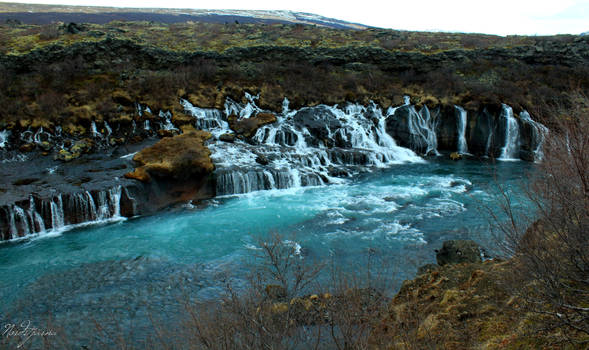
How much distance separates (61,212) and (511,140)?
2605cm

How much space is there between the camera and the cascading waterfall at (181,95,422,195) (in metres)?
19.3

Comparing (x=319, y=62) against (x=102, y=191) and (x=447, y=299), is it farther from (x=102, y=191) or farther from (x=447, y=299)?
(x=447, y=299)

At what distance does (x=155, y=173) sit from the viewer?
1720 cm

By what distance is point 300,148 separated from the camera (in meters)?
23.6

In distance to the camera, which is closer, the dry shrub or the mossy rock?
the dry shrub

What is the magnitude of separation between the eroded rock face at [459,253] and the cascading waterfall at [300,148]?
1026cm

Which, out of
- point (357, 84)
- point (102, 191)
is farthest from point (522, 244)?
point (357, 84)

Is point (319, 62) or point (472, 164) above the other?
point (319, 62)

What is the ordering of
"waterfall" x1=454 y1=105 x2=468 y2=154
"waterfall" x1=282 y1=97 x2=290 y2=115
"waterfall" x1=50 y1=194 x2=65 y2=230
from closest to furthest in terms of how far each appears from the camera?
1. "waterfall" x1=50 y1=194 x2=65 y2=230
2. "waterfall" x1=454 y1=105 x2=468 y2=154
3. "waterfall" x1=282 y1=97 x2=290 y2=115

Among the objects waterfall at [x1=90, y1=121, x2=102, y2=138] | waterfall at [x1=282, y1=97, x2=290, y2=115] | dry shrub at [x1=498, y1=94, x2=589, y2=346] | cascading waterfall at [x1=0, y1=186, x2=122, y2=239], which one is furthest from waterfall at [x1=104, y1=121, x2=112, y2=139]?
dry shrub at [x1=498, y1=94, x2=589, y2=346]

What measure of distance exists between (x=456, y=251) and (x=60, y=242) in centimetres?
1329

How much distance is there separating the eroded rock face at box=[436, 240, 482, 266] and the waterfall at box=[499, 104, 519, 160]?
57.4 ft

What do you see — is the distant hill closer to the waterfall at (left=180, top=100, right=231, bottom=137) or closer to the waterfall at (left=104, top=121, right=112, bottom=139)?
the waterfall at (left=180, top=100, right=231, bottom=137)

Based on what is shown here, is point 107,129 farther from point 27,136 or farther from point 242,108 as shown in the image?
point 242,108
